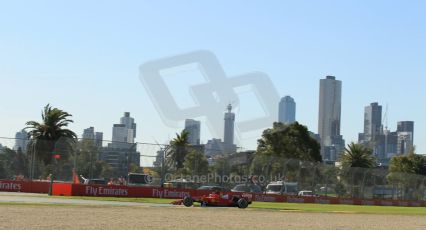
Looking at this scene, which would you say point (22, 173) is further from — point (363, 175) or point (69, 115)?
point (363, 175)

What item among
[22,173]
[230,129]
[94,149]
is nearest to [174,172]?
[94,149]

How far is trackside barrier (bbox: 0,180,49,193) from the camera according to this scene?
4897 centimetres

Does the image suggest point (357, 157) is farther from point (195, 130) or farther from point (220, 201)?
point (220, 201)

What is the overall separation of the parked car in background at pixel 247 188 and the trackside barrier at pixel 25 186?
48.5 ft

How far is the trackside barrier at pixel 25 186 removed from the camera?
48969 mm

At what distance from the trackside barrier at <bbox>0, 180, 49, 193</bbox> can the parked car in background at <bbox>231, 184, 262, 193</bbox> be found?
582 inches

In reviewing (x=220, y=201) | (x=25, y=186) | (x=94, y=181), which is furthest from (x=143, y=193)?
(x=220, y=201)

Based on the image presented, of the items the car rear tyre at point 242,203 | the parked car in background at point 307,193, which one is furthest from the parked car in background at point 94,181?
the parked car in background at point 307,193

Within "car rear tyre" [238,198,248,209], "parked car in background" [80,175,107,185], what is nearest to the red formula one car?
"car rear tyre" [238,198,248,209]

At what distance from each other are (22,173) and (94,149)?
5.54 meters

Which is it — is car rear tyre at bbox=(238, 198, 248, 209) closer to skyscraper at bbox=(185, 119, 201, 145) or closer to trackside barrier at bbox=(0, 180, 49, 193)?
trackside barrier at bbox=(0, 180, 49, 193)

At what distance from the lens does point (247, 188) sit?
181 ft

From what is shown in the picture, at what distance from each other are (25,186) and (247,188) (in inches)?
686

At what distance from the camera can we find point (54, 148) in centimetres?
4900
